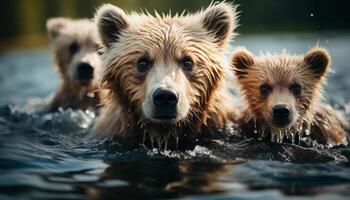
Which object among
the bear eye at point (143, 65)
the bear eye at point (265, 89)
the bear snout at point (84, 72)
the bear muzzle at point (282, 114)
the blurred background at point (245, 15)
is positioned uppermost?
the blurred background at point (245, 15)

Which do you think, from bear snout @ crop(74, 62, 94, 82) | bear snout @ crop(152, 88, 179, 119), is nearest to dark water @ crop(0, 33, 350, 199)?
bear snout @ crop(152, 88, 179, 119)

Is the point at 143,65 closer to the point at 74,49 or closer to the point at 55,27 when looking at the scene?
the point at 74,49

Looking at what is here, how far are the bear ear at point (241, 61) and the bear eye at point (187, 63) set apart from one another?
1.22 m

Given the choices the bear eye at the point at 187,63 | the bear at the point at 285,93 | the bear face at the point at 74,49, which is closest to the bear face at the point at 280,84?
the bear at the point at 285,93

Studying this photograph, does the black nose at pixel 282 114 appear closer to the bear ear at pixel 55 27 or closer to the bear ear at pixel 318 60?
the bear ear at pixel 318 60

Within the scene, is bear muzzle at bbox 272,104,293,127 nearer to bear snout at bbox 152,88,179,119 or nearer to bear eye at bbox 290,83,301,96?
bear eye at bbox 290,83,301,96

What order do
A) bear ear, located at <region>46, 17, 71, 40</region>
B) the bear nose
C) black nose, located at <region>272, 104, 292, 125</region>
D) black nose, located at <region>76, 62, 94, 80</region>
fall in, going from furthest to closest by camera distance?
bear ear, located at <region>46, 17, 71, 40</region>
black nose, located at <region>76, 62, 94, 80</region>
black nose, located at <region>272, 104, 292, 125</region>
the bear nose

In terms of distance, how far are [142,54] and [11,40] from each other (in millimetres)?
32335

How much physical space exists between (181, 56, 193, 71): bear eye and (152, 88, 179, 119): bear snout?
751mm

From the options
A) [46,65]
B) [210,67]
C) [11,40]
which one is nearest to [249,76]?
[210,67]

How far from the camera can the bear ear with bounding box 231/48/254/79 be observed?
891cm

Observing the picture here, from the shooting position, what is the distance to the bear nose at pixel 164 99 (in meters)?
Answer: 6.98

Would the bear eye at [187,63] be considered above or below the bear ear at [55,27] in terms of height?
below

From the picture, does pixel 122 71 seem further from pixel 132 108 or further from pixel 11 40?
pixel 11 40
